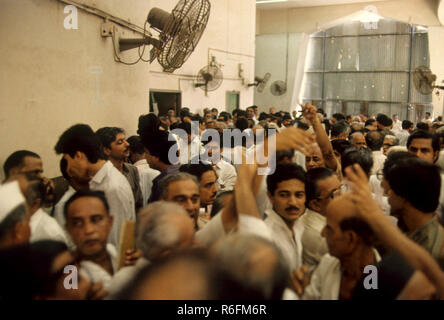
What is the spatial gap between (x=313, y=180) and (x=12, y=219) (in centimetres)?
171

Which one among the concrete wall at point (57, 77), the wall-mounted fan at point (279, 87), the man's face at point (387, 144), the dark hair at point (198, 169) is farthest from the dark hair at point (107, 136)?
the wall-mounted fan at point (279, 87)

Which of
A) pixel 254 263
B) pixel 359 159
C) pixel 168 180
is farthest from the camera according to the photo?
pixel 359 159

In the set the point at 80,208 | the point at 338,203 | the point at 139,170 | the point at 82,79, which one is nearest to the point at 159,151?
the point at 139,170

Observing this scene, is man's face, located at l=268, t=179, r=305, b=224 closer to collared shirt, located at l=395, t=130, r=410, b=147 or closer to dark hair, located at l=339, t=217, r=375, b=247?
dark hair, located at l=339, t=217, r=375, b=247

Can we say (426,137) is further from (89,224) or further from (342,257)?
(89,224)

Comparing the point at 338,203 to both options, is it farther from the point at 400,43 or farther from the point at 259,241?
the point at 400,43

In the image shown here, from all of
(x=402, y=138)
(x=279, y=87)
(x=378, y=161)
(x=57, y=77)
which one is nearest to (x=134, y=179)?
(x=57, y=77)

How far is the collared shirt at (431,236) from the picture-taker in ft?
5.37

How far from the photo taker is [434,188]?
174 cm

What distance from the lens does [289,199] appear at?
224 cm

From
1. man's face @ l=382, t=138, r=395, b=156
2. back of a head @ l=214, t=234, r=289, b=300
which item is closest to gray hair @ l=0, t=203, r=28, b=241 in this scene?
back of a head @ l=214, t=234, r=289, b=300

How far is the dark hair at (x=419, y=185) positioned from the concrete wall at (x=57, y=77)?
9.43 ft

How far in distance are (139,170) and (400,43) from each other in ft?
57.4

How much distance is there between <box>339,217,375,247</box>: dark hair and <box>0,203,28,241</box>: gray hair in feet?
3.60
